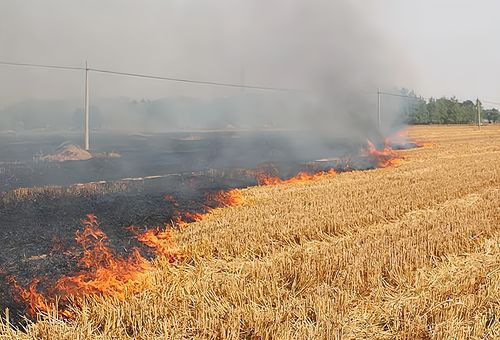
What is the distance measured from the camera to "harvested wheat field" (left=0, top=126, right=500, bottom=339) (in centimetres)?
374

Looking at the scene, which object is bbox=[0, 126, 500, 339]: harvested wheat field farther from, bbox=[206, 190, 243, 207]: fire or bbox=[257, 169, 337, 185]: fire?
bbox=[257, 169, 337, 185]: fire

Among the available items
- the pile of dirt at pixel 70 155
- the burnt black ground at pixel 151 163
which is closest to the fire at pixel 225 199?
the burnt black ground at pixel 151 163

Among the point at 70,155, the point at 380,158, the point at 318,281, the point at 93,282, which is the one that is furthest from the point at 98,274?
the point at 380,158

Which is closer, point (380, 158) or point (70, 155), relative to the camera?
point (70, 155)

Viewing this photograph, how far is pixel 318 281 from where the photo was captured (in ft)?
16.0

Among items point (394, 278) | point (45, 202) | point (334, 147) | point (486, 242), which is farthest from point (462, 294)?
point (334, 147)

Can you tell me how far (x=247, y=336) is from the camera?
3.69 metres

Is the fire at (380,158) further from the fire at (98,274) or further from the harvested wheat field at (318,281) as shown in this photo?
the fire at (98,274)

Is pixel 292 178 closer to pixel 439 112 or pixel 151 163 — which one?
pixel 151 163

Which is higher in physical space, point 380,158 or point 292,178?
point 380,158

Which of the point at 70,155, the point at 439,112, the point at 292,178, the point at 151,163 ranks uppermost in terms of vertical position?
the point at 439,112

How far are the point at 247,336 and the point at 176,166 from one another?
14.1m

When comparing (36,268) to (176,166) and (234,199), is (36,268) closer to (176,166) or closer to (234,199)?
(234,199)

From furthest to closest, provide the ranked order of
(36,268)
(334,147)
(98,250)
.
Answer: (334,147) → (98,250) → (36,268)
